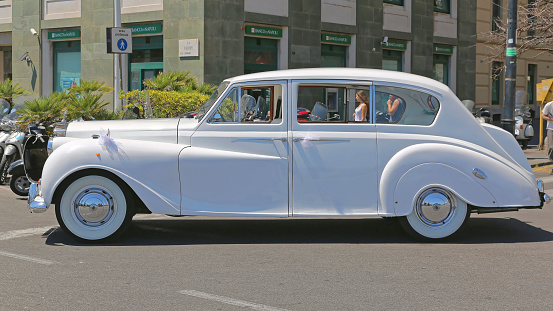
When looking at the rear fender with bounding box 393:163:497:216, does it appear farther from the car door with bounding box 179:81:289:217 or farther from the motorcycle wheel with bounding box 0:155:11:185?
the motorcycle wheel with bounding box 0:155:11:185

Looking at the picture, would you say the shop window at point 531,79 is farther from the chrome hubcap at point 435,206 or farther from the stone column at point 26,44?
the chrome hubcap at point 435,206

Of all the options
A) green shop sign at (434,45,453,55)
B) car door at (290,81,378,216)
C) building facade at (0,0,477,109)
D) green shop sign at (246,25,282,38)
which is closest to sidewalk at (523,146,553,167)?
building facade at (0,0,477,109)

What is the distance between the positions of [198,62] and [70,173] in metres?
13.6

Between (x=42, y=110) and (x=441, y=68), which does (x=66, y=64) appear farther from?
→ (x=441, y=68)

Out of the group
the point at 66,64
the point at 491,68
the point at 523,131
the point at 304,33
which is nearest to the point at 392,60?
the point at 304,33

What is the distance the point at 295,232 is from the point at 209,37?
1312 cm

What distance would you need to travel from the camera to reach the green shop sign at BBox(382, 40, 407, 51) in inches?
1008

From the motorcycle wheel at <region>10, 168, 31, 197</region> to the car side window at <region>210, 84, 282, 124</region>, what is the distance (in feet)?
15.7

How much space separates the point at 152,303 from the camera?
5.10m

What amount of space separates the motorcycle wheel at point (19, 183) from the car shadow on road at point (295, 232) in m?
2.95

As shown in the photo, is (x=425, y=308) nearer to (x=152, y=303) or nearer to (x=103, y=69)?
(x=152, y=303)

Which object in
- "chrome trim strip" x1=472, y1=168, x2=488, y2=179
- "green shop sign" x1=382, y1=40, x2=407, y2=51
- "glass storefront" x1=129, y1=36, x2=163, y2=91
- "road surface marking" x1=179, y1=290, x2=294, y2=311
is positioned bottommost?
"road surface marking" x1=179, y1=290, x2=294, y2=311

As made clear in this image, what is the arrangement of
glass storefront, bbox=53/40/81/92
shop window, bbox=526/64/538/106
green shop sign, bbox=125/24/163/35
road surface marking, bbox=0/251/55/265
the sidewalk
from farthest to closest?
shop window, bbox=526/64/538/106 → glass storefront, bbox=53/40/81/92 → green shop sign, bbox=125/24/163/35 → the sidewalk → road surface marking, bbox=0/251/55/265

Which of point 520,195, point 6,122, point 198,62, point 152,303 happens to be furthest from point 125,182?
point 198,62
